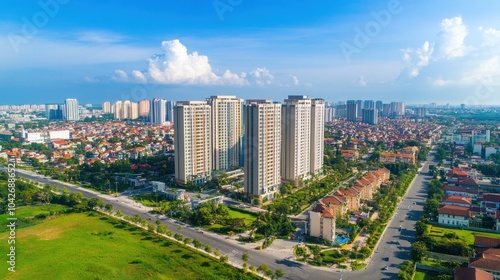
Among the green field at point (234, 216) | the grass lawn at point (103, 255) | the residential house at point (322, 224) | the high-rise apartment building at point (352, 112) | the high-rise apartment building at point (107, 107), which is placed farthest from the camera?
the high-rise apartment building at point (107, 107)

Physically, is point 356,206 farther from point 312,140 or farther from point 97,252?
point 97,252

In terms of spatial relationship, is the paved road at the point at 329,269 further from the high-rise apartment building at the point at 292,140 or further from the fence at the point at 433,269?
the high-rise apartment building at the point at 292,140

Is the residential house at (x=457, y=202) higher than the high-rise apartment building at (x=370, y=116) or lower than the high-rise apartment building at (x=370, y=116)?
lower

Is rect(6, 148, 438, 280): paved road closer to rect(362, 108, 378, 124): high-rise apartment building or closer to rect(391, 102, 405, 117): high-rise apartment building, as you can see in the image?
rect(362, 108, 378, 124): high-rise apartment building

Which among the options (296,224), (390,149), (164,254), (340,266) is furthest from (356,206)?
(390,149)

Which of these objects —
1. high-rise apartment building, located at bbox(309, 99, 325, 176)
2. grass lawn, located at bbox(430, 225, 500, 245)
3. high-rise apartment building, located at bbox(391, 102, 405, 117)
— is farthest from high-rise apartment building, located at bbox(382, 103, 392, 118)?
grass lawn, located at bbox(430, 225, 500, 245)

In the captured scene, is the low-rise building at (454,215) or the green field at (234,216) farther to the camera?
the low-rise building at (454,215)

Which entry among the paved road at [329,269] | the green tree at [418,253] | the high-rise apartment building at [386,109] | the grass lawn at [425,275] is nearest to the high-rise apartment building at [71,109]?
the paved road at [329,269]
